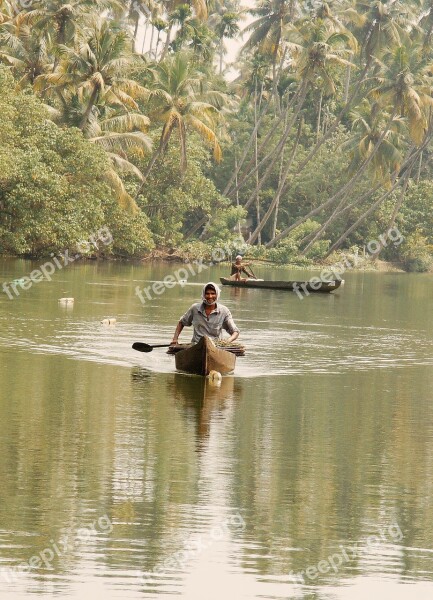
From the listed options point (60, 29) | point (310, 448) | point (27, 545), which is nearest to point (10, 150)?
point (60, 29)

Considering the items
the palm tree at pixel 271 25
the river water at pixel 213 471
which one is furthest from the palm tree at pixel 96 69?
the river water at pixel 213 471

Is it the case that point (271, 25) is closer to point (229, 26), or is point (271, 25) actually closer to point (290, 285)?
point (229, 26)

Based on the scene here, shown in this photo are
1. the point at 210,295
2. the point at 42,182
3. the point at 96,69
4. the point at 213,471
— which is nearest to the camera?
the point at 213,471

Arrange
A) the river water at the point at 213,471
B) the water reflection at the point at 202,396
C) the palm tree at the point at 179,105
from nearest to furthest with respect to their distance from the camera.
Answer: the river water at the point at 213,471 → the water reflection at the point at 202,396 → the palm tree at the point at 179,105

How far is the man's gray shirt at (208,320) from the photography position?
19.5 meters

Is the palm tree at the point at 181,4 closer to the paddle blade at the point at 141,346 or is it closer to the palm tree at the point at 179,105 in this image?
the palm tree at the point at 179,105

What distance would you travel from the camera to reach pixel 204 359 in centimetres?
1927

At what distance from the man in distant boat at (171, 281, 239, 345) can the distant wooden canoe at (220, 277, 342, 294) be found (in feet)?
81.7

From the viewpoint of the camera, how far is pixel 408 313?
37938 millimetres

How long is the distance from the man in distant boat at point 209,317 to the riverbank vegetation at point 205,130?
31.7 meters

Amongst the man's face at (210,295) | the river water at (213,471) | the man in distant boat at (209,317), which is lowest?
the river water at (213,471)

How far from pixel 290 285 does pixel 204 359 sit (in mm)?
25586

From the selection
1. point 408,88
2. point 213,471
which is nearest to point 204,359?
point 213,471

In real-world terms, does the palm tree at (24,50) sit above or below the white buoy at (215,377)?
above
